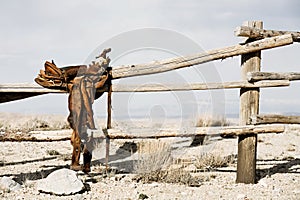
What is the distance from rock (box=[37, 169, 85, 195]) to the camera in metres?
4.88

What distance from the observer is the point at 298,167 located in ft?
22.5

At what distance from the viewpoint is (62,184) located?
494 centimetres

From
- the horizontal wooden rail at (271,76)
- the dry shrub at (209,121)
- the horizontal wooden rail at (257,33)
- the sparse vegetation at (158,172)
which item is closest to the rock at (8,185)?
the sparse vegetation at (158,172)

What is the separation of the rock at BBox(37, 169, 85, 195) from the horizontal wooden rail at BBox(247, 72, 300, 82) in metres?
2.57

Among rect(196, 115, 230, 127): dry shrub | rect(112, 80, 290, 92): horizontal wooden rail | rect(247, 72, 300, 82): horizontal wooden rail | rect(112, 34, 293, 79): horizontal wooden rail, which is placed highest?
rect(112, 34, 293, 79): horizontal wooden rail

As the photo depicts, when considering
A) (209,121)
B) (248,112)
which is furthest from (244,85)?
(209,121)

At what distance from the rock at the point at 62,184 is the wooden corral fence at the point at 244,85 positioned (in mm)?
745

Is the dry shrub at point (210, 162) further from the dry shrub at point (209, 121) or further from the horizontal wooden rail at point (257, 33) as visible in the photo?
the dry shrub at point (209, 121)

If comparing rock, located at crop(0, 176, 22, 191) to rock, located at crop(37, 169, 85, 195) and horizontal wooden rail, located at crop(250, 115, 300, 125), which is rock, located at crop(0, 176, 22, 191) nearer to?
rock, located at crop(37, 169, 85, 195)

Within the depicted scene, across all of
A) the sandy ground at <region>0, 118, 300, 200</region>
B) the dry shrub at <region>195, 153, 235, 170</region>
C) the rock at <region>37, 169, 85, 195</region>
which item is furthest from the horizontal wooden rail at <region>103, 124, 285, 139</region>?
the dry shrub at <region>195, 153, 235, 170</region>

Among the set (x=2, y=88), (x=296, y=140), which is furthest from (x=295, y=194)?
(x=296, y=140)

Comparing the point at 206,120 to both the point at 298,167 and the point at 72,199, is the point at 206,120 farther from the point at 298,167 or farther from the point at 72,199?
the point at 72,199

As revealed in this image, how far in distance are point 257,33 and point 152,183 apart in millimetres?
2441

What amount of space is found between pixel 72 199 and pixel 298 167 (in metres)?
3.94
